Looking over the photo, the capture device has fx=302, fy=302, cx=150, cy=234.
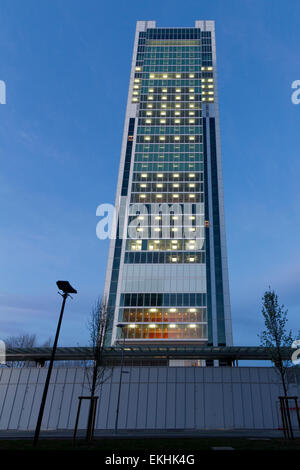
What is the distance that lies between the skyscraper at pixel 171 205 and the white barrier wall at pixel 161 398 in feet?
104

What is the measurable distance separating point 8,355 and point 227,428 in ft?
94.7

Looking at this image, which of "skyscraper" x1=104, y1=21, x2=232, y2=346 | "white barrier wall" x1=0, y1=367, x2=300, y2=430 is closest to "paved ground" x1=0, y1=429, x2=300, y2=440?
"white barrier wall" x1=0, y1=367, x2=300, y2=430

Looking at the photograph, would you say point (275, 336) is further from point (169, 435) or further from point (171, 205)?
point (171, 205)

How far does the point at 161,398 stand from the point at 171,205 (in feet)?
212

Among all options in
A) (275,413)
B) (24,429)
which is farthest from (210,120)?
(24,429)

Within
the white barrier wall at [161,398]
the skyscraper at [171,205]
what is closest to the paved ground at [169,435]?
the white barrier wall at [161,398]

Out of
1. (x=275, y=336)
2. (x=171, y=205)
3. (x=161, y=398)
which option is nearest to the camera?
(x=275, y=336)

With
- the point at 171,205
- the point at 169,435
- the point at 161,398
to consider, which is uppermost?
the point at 171,205

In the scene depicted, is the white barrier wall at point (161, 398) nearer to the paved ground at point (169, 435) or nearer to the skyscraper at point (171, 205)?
the paved ground at point (169, 435)

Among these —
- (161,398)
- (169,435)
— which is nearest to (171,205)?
(161,398)

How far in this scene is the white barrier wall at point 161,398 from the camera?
105 feet

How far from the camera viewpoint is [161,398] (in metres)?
33.2
